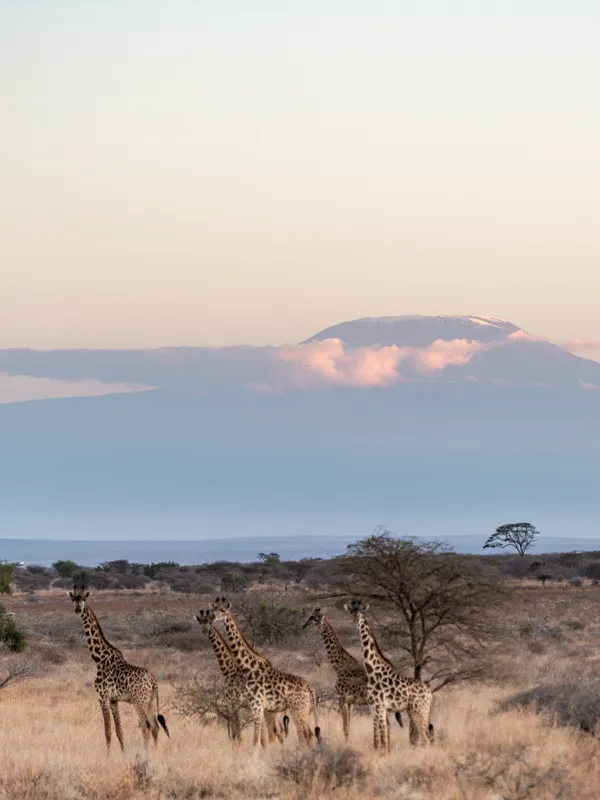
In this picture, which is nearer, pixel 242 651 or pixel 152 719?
pixel 242 651

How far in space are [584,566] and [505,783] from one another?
9104 centimetres

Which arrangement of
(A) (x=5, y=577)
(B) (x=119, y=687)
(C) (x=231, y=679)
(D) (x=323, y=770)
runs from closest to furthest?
(D) (x=323, y=770)
(B) (x=119, y=687)
(C) (x=231, y=679)
(A) (x=5, y=577)

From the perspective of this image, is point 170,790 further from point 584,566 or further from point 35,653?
point 584,566

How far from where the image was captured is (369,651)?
18141 mm

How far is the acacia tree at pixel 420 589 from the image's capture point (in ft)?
80.4

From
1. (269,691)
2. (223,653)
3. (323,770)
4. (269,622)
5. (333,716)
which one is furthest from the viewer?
(269,622)

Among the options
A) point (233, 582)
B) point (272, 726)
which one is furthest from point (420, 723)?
point (233, 582)

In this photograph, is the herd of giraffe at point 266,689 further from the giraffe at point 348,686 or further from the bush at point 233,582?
the bush at point 233,582

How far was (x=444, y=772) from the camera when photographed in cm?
1518

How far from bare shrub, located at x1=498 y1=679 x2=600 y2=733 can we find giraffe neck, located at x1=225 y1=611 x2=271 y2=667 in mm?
4765

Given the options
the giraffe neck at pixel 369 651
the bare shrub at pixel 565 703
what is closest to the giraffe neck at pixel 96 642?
the giraffe neck at pixel 369 651

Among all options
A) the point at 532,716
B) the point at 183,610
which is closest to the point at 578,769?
the point at 532,716

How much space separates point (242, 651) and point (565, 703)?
732 cm

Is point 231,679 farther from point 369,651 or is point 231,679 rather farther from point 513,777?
point 513,777
